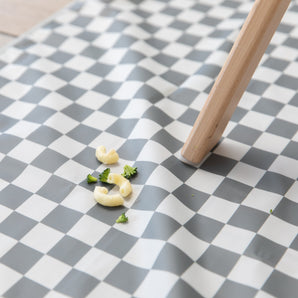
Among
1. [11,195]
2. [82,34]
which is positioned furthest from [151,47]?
[11,195]

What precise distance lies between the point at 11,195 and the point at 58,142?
162 mm

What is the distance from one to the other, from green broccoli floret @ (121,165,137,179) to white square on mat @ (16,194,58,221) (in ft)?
0.44

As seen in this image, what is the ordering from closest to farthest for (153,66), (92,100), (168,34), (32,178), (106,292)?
1. (106,292)
2. (32,178)
3. (92,100)
4. (153,66)
5. (168,34)

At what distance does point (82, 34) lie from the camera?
4.90 ft

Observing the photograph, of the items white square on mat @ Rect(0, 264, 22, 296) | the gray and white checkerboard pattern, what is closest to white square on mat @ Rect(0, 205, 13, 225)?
the gray and white checkerboard pattern

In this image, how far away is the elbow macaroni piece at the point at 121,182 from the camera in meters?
1.01

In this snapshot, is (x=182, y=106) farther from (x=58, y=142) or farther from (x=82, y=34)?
(x=82, y=34)

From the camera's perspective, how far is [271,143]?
1.14 metres

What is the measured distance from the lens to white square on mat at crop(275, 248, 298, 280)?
0.89 meters

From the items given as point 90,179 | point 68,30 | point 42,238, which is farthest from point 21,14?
point 42,238

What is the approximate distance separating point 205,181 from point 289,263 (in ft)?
0.73

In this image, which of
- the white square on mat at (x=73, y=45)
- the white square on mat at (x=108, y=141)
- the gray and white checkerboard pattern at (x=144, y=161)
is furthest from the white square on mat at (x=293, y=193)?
the white square on mat at (x=73, y=45)

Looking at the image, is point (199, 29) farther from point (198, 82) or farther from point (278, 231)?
point (278, 231)

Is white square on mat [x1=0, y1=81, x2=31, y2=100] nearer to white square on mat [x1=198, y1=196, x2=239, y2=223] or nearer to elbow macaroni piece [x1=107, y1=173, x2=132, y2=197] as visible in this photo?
elbow macaroni piece [x1=107, y1=173, x2=132, y2=197]
